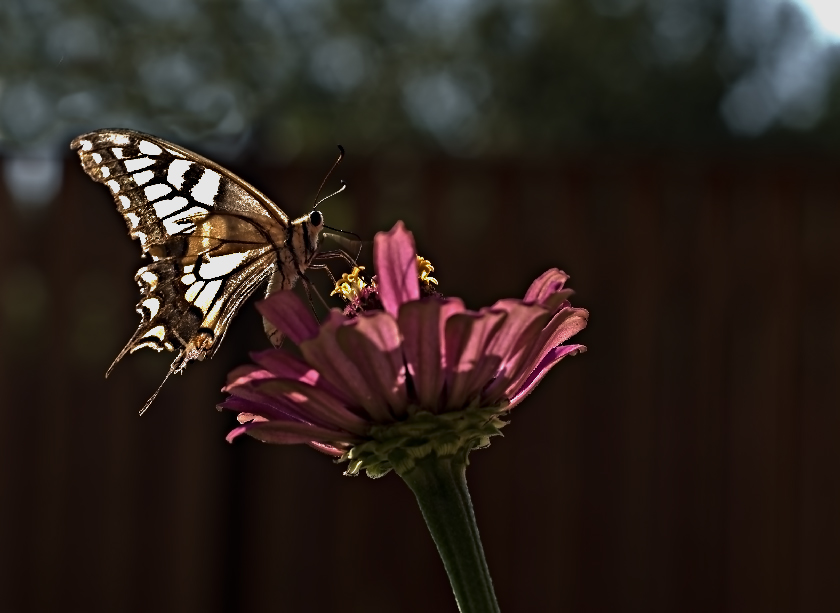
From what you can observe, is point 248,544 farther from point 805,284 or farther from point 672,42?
point 672,42

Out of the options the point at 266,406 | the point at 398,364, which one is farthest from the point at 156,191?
the point at 398,364

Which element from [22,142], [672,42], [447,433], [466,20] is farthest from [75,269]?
[672,42]

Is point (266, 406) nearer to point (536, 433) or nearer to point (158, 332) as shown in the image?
point (158, 332)

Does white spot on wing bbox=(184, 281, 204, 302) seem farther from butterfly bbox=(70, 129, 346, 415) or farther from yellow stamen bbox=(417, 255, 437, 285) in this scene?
yellow stamen bbox=(417, 255, 437, 285)

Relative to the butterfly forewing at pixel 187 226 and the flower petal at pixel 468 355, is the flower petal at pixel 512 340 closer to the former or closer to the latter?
the flower petal at pixel 468 355

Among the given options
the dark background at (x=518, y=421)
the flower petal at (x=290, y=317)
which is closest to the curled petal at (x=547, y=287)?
the flower petal at (x=290, y=317)

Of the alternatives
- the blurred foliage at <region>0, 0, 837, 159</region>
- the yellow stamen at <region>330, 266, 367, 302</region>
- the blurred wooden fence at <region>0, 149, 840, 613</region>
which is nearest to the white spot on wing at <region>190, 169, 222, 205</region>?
the yellow stamen at <region>330, 266, 367, 302</region>
